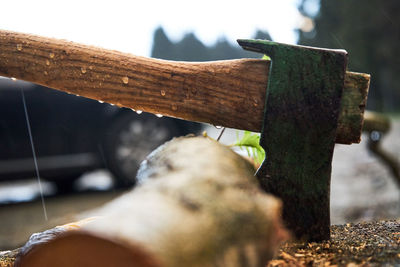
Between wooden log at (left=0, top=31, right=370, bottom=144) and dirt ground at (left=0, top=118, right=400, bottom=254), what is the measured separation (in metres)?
1.77

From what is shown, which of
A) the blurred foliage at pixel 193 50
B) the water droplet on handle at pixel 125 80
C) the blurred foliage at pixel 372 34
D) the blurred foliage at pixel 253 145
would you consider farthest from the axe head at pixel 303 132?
the blurred foliage at pixel 372 34

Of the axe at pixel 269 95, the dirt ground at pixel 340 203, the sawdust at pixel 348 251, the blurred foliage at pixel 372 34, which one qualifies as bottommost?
the dirt ground at pixel 340 203

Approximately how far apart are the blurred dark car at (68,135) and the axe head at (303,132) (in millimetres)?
2978

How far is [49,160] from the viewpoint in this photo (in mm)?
3982

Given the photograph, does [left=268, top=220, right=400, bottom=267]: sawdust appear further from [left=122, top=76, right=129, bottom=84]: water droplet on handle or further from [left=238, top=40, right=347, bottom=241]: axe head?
[left=122, top=76, right=129, bottom=84]: water droplet on handle

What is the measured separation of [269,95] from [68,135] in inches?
131

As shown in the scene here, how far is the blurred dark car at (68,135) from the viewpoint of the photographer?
376cm

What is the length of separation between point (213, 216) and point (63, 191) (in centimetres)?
429

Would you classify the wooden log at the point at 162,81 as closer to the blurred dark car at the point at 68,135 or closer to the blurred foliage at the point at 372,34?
the blurred dark car at the point at 68,135

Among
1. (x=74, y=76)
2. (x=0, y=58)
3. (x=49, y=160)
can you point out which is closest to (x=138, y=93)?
(x=74, y=76)

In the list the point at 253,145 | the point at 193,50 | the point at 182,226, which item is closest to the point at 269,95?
the point at 253,145

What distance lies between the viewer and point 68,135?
4043mm

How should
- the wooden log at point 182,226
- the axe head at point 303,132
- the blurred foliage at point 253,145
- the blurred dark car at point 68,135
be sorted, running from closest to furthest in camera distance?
the wooden log at point 182,226 → the axe head at point 303,132 → the blurred foliage at point 253,145 → the blurred dark car at point 68,135

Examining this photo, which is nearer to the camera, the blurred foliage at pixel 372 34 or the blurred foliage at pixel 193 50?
the blurred foliage at pixel 193 50
